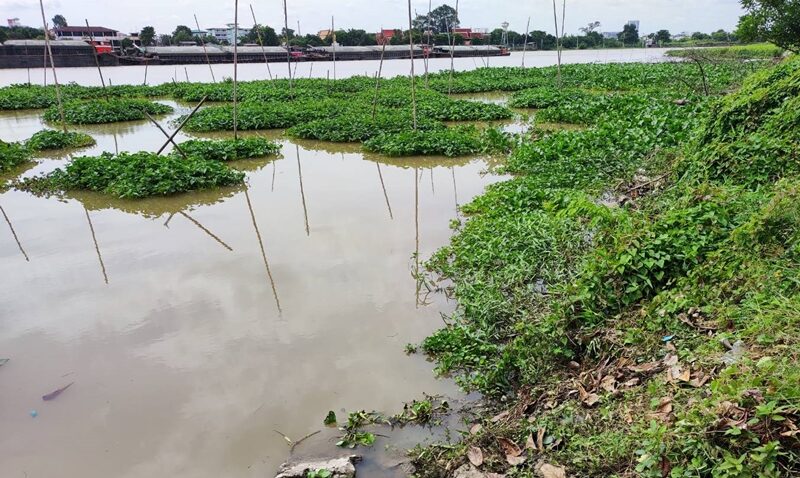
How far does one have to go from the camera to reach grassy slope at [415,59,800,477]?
2721mm

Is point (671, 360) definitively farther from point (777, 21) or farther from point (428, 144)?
point (777, 21)

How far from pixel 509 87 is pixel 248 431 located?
2398 centimetres

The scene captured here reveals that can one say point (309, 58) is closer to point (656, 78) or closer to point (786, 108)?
point (656, 78)

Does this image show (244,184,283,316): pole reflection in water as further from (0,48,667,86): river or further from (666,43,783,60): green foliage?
(666,43,783,60): green foliage

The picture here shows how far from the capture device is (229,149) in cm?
1272

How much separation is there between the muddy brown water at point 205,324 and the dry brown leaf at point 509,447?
72 cm

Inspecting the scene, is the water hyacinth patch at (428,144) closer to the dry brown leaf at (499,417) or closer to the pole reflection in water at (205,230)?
the pole reflection in water at (205,230)

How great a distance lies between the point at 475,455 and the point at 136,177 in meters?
8.78

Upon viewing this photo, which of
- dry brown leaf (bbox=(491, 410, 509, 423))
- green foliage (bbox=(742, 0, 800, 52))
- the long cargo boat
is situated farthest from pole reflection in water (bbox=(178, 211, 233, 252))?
the long cargo boat

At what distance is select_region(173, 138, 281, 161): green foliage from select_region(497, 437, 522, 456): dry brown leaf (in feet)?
33.8

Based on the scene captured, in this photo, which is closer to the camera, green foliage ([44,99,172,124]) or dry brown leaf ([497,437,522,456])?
dry brown leaf ([497,437,522,456])

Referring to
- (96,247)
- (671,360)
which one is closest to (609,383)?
(671,360)

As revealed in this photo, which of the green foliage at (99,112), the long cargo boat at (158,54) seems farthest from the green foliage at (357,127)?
the long cargo boat at (158,54)

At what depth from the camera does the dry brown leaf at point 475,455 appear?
3.29 metres
